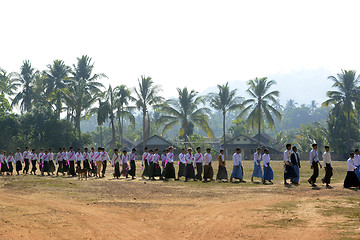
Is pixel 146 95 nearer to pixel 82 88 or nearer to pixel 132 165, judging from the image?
pixel 82 88

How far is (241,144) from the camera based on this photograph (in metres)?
70.2

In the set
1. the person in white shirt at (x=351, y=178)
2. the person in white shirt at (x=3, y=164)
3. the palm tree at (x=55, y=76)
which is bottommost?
the person in white shirt at (x=351, y=178)

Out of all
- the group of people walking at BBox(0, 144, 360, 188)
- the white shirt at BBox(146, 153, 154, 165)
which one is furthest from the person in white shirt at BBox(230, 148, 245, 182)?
the white shirt at BBox(146, 153, 154, 165)

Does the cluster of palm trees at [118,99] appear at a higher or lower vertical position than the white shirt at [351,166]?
higher

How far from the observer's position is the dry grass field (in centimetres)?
975

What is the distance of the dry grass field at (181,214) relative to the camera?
9.75 meters

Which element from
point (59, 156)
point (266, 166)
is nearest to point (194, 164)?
point (266, 166)

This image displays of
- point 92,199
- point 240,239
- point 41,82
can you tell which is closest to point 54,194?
point 92,199

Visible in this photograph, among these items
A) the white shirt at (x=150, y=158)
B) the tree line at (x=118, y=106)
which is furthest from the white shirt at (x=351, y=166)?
the tree line at (x=118, y=106)

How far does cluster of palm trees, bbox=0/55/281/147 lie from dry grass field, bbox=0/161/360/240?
41786 mm

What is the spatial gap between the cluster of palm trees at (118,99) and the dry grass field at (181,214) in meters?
41.8

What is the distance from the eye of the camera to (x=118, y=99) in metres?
61.9

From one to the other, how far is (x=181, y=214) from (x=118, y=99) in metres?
50.6

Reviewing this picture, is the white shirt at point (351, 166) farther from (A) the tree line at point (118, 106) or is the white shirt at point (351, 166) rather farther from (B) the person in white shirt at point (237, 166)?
(A) the tree line at point (118, 106)
